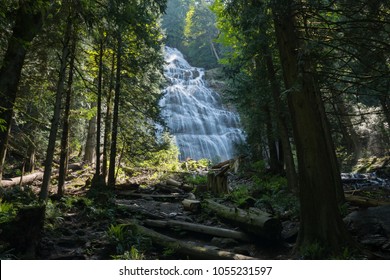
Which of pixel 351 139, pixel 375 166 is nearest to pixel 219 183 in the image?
pixel 375 166

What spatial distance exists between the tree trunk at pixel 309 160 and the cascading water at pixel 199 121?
975 inches

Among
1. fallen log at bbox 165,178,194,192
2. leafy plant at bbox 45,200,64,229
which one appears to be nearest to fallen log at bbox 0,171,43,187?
leafy plant at bbox 45,200,64,229

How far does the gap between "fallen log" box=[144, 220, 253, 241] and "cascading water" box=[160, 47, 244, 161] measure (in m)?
22.9

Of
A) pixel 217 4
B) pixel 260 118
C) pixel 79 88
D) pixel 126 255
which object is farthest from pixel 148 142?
pixel 126 255

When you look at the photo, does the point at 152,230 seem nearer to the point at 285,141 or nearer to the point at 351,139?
the point at 285,141

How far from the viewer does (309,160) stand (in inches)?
227

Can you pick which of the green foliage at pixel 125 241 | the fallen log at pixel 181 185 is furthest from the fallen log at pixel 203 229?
the fallen log at pixel 181 185

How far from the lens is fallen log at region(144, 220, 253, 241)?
24.0ft

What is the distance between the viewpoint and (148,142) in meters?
15.3

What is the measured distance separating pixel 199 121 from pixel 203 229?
30.9 m

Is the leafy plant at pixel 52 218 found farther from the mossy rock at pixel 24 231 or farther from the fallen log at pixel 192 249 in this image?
the fallen log at pixel 192 249

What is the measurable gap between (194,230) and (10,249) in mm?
4089

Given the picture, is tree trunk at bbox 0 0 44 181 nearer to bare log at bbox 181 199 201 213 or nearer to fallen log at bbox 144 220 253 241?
fallen log at bbox 144 220 253 241


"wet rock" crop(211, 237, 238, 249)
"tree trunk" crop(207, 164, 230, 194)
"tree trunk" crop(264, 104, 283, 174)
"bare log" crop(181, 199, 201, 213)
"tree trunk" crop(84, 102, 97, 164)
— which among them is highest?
"tree trunk" crop(84, 102, 97, 164)
